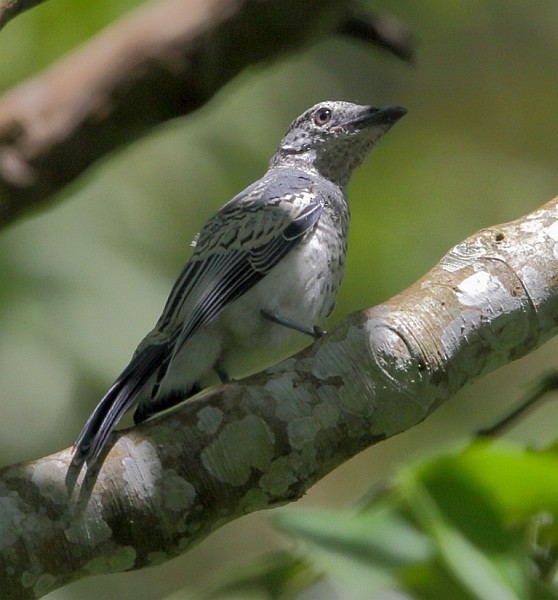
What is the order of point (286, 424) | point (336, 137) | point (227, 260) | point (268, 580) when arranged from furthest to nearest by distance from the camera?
point (336, 137) < point (227, 260) < point (286, 424) < point (268, 580)

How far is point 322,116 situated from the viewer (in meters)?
4.29

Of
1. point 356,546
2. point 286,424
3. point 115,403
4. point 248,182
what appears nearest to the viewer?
point 356,546

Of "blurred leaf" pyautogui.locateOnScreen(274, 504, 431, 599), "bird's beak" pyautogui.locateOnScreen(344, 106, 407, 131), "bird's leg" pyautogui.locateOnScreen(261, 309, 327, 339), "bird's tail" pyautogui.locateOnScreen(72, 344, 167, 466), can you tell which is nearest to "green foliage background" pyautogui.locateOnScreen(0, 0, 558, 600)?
"bird's beak" pyautogui.locateOnScreen(344, 106, 407, 131)

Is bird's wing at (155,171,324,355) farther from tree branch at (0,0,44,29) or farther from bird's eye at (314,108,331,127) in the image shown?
tree branch at (0,0,44,29)

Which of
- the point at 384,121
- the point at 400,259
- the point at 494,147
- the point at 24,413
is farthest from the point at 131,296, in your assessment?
the point at 494,147

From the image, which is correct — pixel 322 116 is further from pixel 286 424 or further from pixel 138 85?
pixel 286 424

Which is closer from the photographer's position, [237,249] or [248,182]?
[237,249]

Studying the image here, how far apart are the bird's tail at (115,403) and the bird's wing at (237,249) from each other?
10 cm

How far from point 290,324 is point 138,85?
3.83 ft

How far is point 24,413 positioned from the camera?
5.51 meters

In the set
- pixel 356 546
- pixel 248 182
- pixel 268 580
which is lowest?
pixel 268 580

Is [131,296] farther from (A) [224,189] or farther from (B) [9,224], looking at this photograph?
(B) [9,224]

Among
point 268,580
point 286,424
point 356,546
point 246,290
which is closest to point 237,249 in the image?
point 246,290

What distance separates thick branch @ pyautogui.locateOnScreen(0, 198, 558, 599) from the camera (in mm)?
2551
